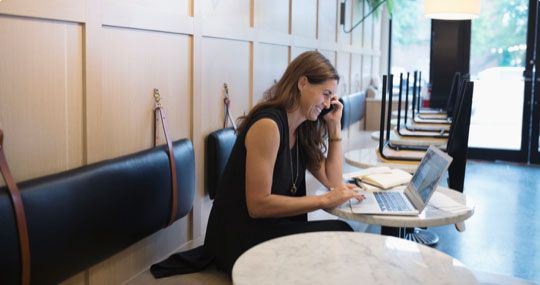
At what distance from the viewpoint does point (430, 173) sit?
2127 mm

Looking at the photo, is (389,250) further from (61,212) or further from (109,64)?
(109,64)

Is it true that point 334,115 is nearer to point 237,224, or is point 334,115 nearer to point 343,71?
point 237,224

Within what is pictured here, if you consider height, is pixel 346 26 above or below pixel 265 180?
above

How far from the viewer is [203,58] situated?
2.87 m

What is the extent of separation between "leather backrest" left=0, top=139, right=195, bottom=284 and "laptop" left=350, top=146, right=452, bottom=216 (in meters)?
0.80

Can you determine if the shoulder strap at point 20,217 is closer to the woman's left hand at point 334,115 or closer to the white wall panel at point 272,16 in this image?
the woman's left hand at point 334,115

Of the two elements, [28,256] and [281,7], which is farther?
[281,7]

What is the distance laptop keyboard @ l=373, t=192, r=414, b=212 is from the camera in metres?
2.07

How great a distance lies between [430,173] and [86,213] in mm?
1264

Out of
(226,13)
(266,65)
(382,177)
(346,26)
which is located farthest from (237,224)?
(346,26)

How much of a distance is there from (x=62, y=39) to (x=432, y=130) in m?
3.66

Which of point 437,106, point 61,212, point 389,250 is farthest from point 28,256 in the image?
point 437,106

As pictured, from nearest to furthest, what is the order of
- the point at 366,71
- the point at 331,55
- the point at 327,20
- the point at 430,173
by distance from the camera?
1. the point at 430,173
2. the point at 327,20
3. the point at 331,55
4. the point at 366,71

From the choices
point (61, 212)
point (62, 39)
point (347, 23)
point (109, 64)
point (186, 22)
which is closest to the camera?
point (61, 212)
